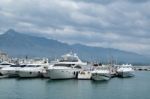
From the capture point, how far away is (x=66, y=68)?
323 ft

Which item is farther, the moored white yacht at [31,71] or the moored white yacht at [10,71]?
the moored white yacht at [10,71]

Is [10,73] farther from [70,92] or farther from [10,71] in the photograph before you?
[70,92]

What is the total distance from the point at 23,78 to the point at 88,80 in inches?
615

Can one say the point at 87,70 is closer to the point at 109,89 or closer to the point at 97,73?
the point at 97,73

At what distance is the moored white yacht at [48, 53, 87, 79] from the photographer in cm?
9694

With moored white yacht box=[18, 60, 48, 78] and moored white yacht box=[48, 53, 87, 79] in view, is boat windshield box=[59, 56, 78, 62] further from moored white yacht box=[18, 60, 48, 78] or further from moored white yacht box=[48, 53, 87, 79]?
moored white yacht box=[18, 60, 48, 78]

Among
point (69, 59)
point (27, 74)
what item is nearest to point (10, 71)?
point (27, 74)

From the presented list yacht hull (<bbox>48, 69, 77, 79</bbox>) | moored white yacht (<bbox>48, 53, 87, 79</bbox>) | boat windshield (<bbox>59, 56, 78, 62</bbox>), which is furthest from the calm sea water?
boat windshield (<bbox>59, 56, 78, 62</bbox>)

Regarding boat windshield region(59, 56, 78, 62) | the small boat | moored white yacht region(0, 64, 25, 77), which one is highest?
boat windshield region(59, 56, 78, 62)

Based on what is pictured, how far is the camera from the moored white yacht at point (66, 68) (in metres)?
96.9

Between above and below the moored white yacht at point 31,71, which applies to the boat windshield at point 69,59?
above

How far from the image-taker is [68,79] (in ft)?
326

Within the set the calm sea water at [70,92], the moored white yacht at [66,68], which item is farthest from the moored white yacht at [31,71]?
the calm sea water at [70,92]

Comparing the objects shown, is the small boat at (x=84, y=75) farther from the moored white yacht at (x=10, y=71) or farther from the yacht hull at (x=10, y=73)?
the yacht hull at (x=10, y=73)
